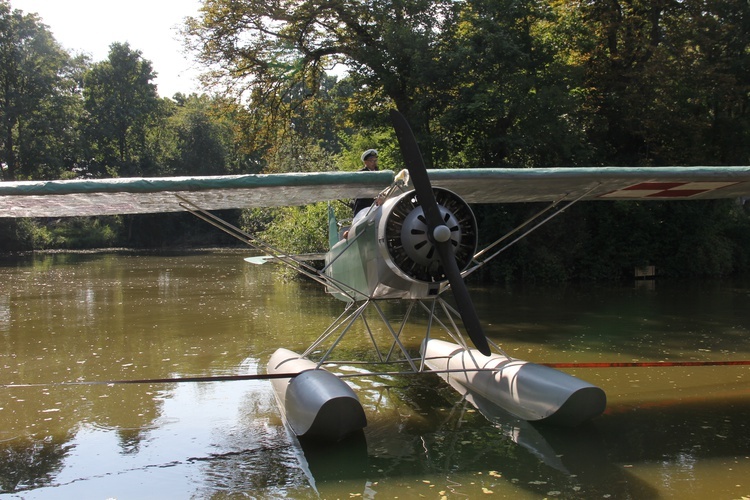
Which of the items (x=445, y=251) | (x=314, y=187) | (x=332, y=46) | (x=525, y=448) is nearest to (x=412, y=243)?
(x=445, y=251)

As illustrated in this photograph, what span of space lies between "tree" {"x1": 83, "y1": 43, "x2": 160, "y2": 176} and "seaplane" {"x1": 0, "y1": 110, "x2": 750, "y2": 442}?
52.5 metres

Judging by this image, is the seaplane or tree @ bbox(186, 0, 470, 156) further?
tree @ bbox(186, 0, 470, 156)

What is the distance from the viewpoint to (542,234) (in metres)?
20.3

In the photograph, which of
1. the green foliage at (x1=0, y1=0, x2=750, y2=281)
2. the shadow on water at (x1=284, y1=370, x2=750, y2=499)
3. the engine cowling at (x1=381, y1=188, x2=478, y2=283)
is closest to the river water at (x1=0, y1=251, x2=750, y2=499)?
the shadow on water at (x1=284, y1=370, x2=750, y2=499)

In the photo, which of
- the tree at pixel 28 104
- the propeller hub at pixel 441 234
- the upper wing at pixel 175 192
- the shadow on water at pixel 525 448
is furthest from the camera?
the tree at pixel 28 104

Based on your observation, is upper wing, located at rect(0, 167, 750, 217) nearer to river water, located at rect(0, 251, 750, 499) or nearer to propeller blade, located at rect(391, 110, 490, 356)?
propeller blade, located at rect(391, 110, 490, 356)

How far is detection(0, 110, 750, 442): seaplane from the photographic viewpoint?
17.7 feet

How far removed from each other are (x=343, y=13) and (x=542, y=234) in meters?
9.39

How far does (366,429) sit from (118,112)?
5687 centimetres

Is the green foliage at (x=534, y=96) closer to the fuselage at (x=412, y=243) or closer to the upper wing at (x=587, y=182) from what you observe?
the upper wing at (x=587, y=182)

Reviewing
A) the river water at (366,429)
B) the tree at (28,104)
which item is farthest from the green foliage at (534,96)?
the tree at (28,104)

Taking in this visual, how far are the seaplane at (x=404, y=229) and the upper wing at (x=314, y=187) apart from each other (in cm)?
1

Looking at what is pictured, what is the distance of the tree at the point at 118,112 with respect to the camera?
2208 inches

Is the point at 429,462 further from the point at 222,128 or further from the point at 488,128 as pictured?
the point at 222,128
